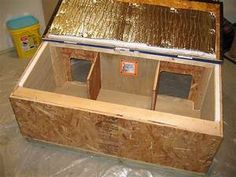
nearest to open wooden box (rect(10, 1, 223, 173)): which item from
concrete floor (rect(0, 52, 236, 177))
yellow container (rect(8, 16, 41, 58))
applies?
concrete floor (rect(0, 52, 236, 177))

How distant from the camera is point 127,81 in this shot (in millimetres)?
2141

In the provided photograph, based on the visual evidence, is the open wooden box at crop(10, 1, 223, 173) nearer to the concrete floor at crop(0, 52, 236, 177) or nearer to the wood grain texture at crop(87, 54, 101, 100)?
the wood grain texture at crop(87, 54, 101, 100)

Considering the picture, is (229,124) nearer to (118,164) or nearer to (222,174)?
(222,174)

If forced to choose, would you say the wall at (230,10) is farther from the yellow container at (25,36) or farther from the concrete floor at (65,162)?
the yellow container at (25,36)

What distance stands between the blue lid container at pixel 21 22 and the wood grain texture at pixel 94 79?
759mm

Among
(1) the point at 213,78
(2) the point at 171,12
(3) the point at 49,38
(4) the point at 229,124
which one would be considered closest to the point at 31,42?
(3) the point at 49,38

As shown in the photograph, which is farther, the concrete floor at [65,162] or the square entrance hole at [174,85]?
the square entrance hole at [174,85]

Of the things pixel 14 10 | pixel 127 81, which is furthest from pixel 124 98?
pixel 14 10

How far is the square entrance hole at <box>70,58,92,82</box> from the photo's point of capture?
2414 millimetres

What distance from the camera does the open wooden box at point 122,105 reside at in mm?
1533

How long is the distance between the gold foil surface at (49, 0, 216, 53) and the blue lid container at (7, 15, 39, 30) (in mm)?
495

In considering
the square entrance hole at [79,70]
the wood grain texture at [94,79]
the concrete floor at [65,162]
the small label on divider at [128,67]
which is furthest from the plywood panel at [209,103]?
the square entrance hole at [79,70]

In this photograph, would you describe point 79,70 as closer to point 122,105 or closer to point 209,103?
point 122,105

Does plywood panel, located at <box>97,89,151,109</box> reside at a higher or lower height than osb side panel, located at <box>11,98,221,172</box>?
lower
